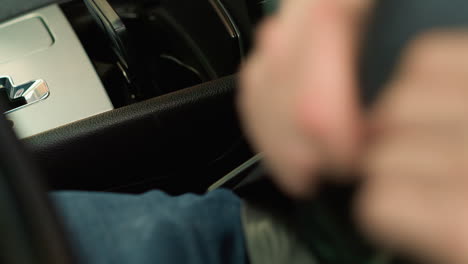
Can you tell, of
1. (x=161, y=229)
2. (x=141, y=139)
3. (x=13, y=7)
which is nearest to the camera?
(x=161, y=229)

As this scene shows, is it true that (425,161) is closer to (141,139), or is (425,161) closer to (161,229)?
(161,229)

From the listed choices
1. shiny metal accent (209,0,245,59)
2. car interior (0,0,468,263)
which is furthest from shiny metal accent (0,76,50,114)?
shiny metal accent (209,0,245,59)

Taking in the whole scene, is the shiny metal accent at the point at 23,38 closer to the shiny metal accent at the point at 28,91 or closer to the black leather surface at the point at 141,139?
the shiny metal accent at the point at 28,91

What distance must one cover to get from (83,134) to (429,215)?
19.5 inches

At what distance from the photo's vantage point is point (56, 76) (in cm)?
69

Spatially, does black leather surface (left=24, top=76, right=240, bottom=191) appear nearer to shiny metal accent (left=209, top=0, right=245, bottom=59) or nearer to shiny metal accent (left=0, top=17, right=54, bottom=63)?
shiny metal accent (left=209, top=0, right=245, bottom=59)

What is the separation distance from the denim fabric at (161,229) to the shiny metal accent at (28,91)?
293 millimetres

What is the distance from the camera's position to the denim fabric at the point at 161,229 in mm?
365

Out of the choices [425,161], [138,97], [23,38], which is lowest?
[138,97]

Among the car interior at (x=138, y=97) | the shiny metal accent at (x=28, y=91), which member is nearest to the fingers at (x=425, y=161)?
the car interior at (x=138, y=97)

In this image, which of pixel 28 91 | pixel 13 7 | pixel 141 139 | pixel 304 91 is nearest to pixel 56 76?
pixel 28 91

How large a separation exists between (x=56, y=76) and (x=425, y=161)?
65 cm

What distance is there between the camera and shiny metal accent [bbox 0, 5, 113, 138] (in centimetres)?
64

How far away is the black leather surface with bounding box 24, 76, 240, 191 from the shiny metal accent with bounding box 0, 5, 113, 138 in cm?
6
